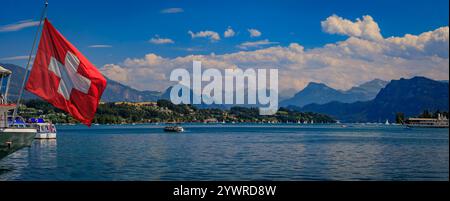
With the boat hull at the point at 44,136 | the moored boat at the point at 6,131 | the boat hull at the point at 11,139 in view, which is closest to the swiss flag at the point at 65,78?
the moored boat at the point at 6,131

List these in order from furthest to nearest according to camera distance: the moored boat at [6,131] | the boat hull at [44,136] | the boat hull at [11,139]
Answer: the boat hull at [44,136] → the moored boat at [6,131] → the boat hull at [11,139]

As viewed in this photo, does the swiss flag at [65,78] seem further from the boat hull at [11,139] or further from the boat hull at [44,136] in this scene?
the boat hull at [44,136]

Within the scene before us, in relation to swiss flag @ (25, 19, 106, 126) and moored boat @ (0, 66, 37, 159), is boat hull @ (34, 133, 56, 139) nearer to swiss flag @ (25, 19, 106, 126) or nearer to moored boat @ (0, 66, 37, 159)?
moored boat @ (0, 66, 37, 159)

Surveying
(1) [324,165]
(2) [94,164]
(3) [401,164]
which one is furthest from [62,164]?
(3) [401,164]

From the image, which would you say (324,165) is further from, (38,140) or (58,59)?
(38,140)

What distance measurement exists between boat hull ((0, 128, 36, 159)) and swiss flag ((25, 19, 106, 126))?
18.7 m

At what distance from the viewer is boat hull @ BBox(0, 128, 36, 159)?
39.0 m

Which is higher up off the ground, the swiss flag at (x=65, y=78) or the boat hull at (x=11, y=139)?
the swiss flag at (x=65, y=78)

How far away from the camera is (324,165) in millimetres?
53844

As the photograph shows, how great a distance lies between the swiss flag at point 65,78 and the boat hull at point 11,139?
18.7 meters

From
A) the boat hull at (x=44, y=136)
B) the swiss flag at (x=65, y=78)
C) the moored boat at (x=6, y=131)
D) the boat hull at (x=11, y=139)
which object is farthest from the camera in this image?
the boat hull at (x=44, y=136)

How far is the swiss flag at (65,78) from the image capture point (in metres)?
21.0

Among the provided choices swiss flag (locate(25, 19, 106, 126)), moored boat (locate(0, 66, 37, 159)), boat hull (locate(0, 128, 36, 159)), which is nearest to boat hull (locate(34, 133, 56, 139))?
boat hull (locate(0, 128, 36, 159))
